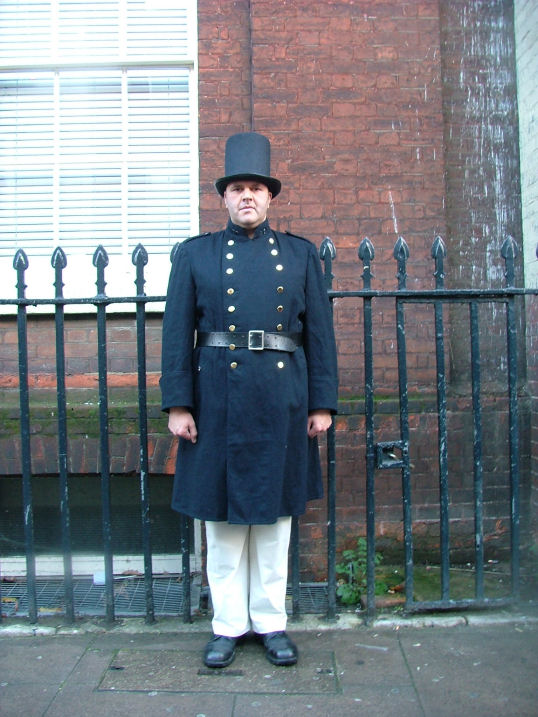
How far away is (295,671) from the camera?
284cm

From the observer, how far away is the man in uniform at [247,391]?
285cm

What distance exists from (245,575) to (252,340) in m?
1.10

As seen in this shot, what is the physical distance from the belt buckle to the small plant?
4.66 feet

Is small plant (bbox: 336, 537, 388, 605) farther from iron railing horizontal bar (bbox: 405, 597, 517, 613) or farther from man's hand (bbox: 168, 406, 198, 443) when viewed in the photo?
man's hand (bbox: 168, 406, 198, 443)

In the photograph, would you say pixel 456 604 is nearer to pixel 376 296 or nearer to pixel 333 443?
pixel 333 443

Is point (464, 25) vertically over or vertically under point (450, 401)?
over

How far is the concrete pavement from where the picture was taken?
2562 mm

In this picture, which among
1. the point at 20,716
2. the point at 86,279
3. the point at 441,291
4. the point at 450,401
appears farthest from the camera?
the point at 86,279

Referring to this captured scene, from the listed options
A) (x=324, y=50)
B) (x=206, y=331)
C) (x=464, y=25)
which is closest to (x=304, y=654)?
(x=206, y=331)

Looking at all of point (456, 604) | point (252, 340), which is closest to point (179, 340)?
point (252, 340)

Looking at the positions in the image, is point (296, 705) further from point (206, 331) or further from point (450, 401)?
point (450, 401)

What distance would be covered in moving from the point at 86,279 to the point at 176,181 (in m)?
0.95

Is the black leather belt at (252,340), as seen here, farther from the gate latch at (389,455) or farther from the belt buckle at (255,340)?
the gate latch at (389,455)

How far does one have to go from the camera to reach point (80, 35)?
4.69 metres
